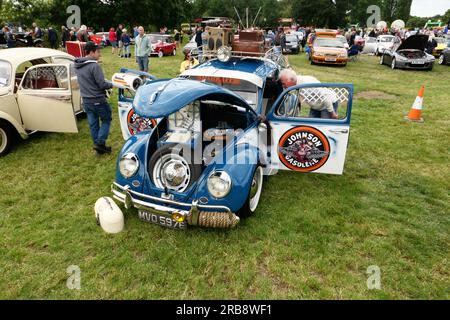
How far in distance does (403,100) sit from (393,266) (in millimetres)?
8451

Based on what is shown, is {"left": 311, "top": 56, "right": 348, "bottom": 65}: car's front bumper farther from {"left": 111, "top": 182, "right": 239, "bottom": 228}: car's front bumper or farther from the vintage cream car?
{"left": 111, "top": 182, "right": 239, "bottom": 228}: car's front bumper

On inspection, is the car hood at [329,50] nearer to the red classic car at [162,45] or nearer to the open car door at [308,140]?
the red classic car at [162,45]

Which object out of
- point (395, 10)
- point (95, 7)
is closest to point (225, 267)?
point (95, 7)

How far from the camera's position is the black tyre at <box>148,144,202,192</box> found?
3.83m

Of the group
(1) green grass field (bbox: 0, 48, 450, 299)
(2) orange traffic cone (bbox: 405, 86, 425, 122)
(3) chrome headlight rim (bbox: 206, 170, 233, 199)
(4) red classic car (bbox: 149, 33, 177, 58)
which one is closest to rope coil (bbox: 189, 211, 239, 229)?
(3) chrome headlight rim (bbox: 206, 170, 233, 199)

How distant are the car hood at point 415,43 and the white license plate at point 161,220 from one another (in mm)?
16153

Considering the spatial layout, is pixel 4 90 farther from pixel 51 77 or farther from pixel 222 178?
pixel 222 178

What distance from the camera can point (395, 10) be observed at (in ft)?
252

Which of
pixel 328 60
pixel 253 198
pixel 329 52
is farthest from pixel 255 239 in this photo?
pixel 329 52

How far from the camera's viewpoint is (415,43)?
615 inches

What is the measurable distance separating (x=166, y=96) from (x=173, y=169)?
921 mm

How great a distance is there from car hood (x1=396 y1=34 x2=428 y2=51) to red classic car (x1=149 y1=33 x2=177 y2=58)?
508 inches
